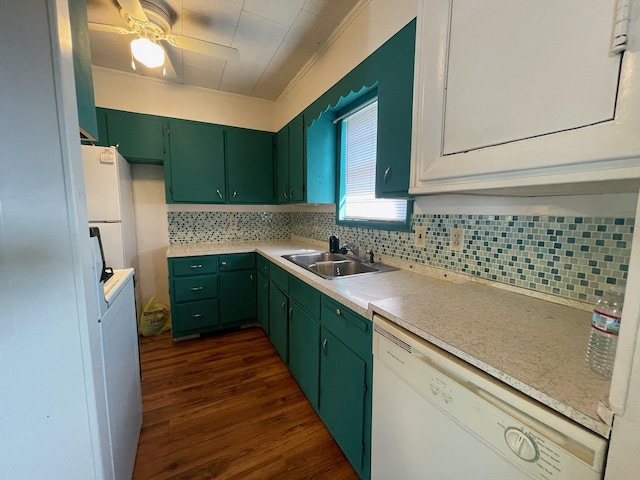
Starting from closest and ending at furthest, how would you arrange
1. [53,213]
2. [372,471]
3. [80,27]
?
1. [53,213]
2. [80,27]
3. [372,471]

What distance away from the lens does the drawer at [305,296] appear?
1.47 m

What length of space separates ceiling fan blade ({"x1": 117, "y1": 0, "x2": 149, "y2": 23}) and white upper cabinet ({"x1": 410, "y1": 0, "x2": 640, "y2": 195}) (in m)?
1.42

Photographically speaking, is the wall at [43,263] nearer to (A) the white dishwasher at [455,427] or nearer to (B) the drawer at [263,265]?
(A) the white dishwasher at [455,427]

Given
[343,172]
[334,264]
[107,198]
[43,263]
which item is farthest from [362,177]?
[107,198]

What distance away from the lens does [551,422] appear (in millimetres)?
493

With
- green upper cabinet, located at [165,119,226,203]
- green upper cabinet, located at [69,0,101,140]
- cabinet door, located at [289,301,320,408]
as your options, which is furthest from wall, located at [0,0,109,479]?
green upper cabinet, located at [165,119,226,203]

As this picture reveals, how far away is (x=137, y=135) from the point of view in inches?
96.1

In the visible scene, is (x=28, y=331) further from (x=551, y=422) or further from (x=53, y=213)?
Result: (x=551, y=422)

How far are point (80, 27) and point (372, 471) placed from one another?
2005mm

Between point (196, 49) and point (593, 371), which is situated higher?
point (196, 49)

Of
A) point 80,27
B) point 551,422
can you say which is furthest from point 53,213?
point 551,422

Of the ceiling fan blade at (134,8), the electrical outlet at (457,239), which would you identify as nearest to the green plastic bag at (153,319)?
the ceiling fan blade at (134,8)

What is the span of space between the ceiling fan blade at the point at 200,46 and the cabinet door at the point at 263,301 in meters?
1.75

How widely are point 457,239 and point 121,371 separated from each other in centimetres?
167
